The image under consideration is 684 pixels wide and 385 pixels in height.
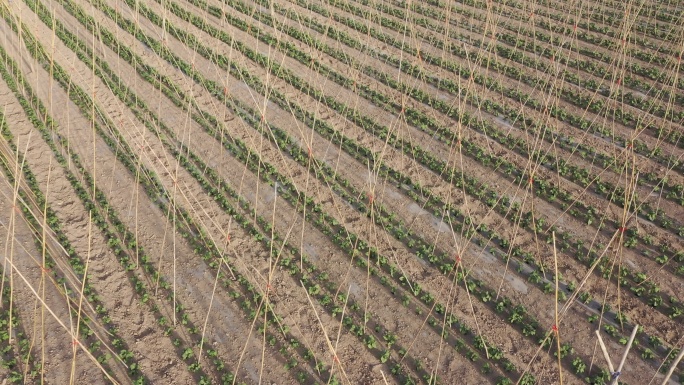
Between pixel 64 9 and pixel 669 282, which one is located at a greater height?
pixel 64 9

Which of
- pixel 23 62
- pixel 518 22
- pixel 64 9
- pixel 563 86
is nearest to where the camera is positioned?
pixel 563 86

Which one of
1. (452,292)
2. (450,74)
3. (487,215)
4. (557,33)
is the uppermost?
(557,33)

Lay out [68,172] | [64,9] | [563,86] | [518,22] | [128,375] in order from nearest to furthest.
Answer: [128,375] → [68,172] → [563,86] → [518,22] → [64,9]

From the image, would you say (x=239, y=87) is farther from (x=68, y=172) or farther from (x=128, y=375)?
(x=128, y=375)

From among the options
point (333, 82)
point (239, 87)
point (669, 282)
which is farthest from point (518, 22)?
point (669, 282)

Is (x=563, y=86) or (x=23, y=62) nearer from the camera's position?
(x=563, y=86)

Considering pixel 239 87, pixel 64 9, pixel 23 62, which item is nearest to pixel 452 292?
pixel 239 87
